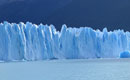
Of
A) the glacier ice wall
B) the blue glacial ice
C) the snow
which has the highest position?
the glacier ice wall

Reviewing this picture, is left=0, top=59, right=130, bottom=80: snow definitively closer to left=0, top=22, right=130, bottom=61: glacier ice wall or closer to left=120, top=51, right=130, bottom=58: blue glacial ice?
left=0, top=22, right=130, bottom=61: glacier ice wall

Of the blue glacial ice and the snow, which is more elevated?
the blue glacial ice

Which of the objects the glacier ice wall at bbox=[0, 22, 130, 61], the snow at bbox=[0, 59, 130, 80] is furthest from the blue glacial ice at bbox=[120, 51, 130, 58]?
the snow at bbox=[0, 59, 130, 80]

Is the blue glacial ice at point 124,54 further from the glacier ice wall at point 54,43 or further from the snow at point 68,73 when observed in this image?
the snow at point 68,73

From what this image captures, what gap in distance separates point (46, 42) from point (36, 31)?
148 cm

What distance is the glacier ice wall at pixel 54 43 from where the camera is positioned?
26531 mm

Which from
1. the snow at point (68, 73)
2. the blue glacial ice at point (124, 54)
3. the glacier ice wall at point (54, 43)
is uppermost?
the glacier ice wall at point (54, 43)

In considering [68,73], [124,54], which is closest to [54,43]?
[124,54]

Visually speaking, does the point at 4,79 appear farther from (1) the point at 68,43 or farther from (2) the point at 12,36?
(1) the point at 68,43

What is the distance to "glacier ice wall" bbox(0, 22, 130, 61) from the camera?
87.0 feet

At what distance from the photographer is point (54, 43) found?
95.6ft

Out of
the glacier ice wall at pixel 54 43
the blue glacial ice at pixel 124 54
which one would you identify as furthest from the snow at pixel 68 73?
the blue glacial ice at pixel 124 54

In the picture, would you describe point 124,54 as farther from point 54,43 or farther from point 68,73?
point 68,73

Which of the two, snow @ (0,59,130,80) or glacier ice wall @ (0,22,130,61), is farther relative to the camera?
glacier ice wall @ (0,22,130,61)
